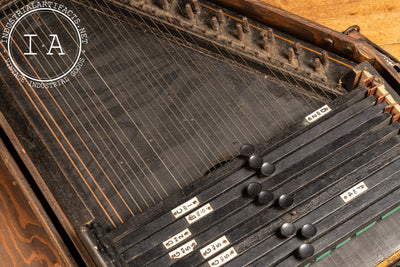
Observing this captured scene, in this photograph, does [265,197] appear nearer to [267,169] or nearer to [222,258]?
[267,169]

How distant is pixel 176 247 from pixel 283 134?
634 millimetres

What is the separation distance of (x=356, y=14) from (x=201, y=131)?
1.55 m

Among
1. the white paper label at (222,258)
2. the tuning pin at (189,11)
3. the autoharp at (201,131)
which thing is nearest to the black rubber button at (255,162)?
the autoharp at (201,131)

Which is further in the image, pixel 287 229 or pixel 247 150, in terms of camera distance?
pixel 247 150

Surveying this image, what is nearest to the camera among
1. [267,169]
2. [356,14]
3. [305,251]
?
[305,251]

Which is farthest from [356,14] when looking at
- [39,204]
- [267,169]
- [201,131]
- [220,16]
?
[39,204]

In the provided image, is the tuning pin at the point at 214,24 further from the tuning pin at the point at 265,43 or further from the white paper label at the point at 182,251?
the white paper label at the point at 182,251

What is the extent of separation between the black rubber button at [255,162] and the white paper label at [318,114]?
0.97ft

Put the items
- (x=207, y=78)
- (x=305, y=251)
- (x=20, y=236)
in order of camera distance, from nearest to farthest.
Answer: (x=305, y=251) < (x=207, y=78) < (x=20, y=236)

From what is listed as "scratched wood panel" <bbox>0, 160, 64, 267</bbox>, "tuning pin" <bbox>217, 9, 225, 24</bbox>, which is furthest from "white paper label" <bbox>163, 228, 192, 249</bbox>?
"tuning pin" <bbox>217, 9, 225, 24</bbox>

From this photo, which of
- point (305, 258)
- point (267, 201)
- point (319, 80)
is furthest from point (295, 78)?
point (305, 258)

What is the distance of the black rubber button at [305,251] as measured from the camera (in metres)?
2.05

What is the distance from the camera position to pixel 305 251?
205 centimetres

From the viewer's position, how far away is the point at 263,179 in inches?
86.2
